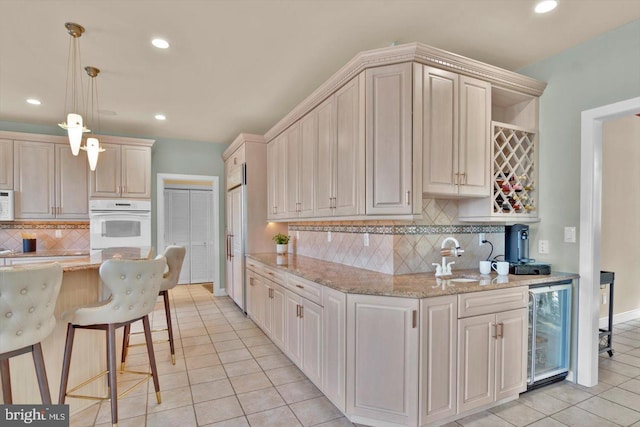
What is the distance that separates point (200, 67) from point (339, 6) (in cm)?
150

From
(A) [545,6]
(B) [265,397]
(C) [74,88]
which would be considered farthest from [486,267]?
(C) [74,88]

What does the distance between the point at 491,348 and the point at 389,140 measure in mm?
1599

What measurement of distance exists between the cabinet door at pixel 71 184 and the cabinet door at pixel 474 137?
4.92 meters

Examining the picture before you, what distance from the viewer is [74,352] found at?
227 cm

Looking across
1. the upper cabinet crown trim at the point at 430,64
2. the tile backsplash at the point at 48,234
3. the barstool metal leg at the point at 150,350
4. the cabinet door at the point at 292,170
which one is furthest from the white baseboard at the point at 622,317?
the tile backsplash at the point at 48,234

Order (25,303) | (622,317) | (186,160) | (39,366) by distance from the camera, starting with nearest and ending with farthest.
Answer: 1. (25,303)
2. (39,366)
3. (622,317)
4. (186,160)

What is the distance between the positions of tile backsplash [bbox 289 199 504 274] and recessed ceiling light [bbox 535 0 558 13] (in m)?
→ 1.48

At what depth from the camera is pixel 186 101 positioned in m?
3.88

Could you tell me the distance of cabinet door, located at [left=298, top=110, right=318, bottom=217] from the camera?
328 cm

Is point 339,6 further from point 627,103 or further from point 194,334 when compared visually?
point 194,334

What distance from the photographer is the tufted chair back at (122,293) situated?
1.94 m

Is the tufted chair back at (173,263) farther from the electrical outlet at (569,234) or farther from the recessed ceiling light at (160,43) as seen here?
the electrical outlet at (569,234)

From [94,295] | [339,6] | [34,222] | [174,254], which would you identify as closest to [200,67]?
[339,6]

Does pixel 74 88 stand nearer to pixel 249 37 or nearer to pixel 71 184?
pixel 71 184
